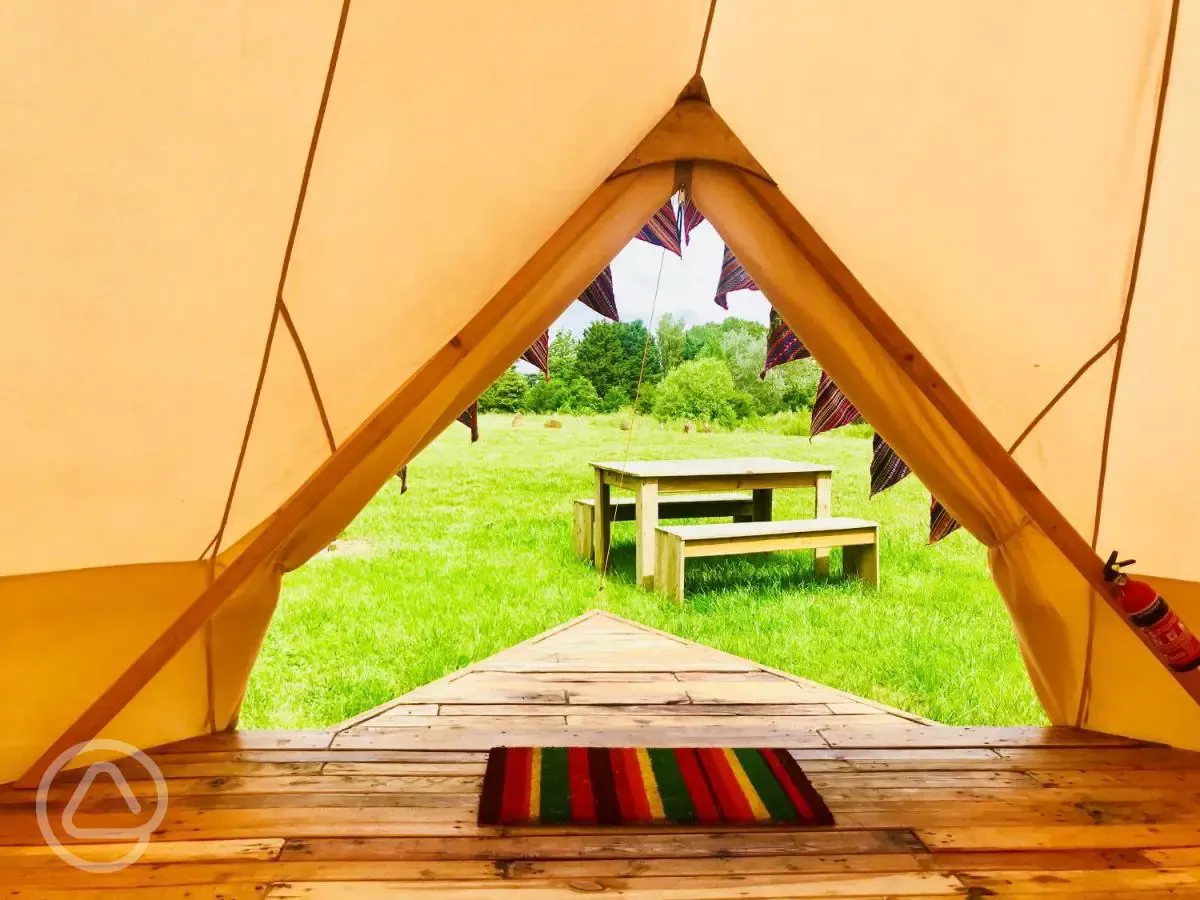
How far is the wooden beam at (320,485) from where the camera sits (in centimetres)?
161

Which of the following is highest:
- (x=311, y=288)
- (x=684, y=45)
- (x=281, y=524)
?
(x=684, y=45)

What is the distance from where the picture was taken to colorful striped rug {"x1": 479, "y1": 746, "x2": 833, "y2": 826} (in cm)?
166

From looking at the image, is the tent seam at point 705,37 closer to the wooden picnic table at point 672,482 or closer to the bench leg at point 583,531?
the wooden picnic table at point 672,482

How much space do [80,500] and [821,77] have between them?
6.10ft

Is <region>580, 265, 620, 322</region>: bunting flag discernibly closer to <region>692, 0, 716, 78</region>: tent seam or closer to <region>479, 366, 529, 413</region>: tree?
<region>692, 0, 716, 78</region>: tent seam

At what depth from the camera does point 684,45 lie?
5.54 feet

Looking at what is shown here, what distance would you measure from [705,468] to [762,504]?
2.18 feet

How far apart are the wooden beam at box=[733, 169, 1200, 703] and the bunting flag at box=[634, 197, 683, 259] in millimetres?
516

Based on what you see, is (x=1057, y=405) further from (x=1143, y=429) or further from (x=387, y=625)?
(x=387, y=625)

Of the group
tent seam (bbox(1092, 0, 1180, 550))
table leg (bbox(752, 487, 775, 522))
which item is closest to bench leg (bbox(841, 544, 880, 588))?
table leg (bbox(752, 487, 775, 522))

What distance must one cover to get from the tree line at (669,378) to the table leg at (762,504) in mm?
466

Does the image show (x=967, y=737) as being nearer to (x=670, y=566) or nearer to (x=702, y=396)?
(x=670, y=566)

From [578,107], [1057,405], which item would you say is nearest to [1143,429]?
[1057,405]

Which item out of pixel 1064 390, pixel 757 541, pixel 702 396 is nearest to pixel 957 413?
pixel 1064 390
